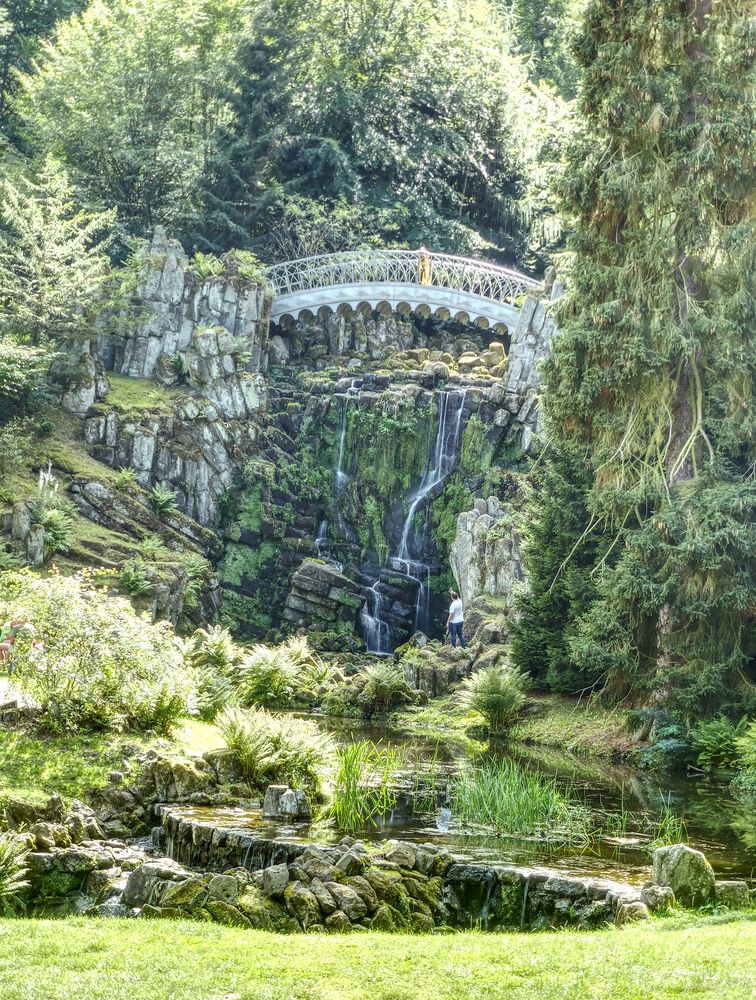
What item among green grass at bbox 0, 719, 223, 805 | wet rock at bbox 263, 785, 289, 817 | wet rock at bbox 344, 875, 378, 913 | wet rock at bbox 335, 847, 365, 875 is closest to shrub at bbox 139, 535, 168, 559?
green grass at bbox 0, 719, 223, 805

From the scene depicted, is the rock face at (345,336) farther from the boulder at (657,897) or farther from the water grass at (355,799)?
the boulder at (657,897)

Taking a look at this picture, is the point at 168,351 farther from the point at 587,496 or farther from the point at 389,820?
the point at 389,820

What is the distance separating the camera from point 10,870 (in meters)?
9.57

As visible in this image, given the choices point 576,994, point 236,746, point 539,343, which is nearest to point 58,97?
point 539,343

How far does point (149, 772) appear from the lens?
12.9 metres

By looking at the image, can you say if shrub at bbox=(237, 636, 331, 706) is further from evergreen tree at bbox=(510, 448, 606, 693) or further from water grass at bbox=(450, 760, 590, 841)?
water grass at bbox=(450, 760, 590, 841)

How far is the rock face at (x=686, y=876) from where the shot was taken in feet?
30.6

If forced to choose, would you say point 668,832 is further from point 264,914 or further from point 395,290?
point 395,290

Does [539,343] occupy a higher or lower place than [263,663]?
higher

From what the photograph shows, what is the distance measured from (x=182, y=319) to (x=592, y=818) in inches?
944

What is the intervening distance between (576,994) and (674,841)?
542cm

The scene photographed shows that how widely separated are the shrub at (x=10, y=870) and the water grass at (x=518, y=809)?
4792 millimetres

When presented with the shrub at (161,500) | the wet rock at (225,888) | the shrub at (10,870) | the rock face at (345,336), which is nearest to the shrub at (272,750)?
the shrub at (10,870)

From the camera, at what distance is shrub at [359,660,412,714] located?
22.7 m
